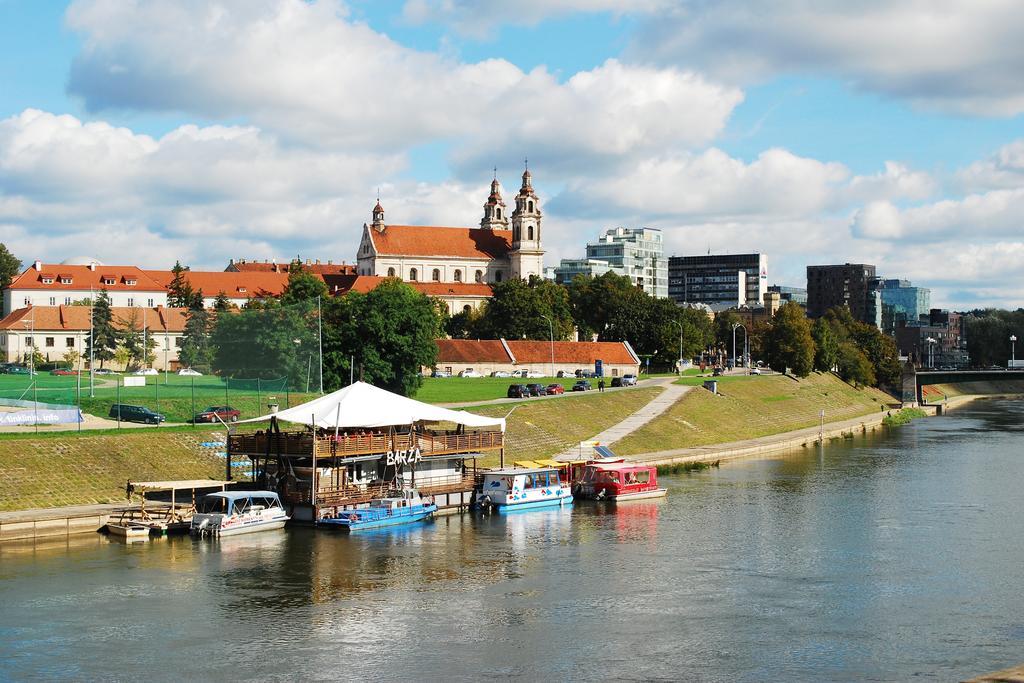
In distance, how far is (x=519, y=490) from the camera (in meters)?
63.8

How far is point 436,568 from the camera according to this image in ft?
154

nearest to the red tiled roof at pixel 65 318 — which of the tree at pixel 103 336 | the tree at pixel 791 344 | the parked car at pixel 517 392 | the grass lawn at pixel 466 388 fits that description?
the tree at pixel 103 336

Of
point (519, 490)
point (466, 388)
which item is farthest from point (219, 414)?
point (466, 388)

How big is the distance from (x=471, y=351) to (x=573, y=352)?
14811 millimetres

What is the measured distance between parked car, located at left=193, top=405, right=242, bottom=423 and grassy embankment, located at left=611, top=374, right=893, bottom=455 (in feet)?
99.3

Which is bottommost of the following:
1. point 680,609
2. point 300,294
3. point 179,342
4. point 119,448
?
point 680,609

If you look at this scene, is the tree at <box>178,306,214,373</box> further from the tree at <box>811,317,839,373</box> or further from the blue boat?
the tree at <box>811,317,839,373</box>

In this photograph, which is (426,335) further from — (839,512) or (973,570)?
(973,570)

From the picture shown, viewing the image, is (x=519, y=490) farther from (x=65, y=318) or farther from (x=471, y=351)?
(x=65, y=318)

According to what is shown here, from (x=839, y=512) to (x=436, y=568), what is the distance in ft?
88.9

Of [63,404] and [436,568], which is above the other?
[63,404]

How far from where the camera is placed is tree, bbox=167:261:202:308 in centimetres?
17250

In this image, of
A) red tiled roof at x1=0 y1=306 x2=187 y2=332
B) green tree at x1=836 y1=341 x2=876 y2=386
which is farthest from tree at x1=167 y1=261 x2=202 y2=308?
green tree at x1=836 y1=341 x2=876 y2=386

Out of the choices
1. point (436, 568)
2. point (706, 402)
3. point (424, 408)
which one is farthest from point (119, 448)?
point (706, 402)
